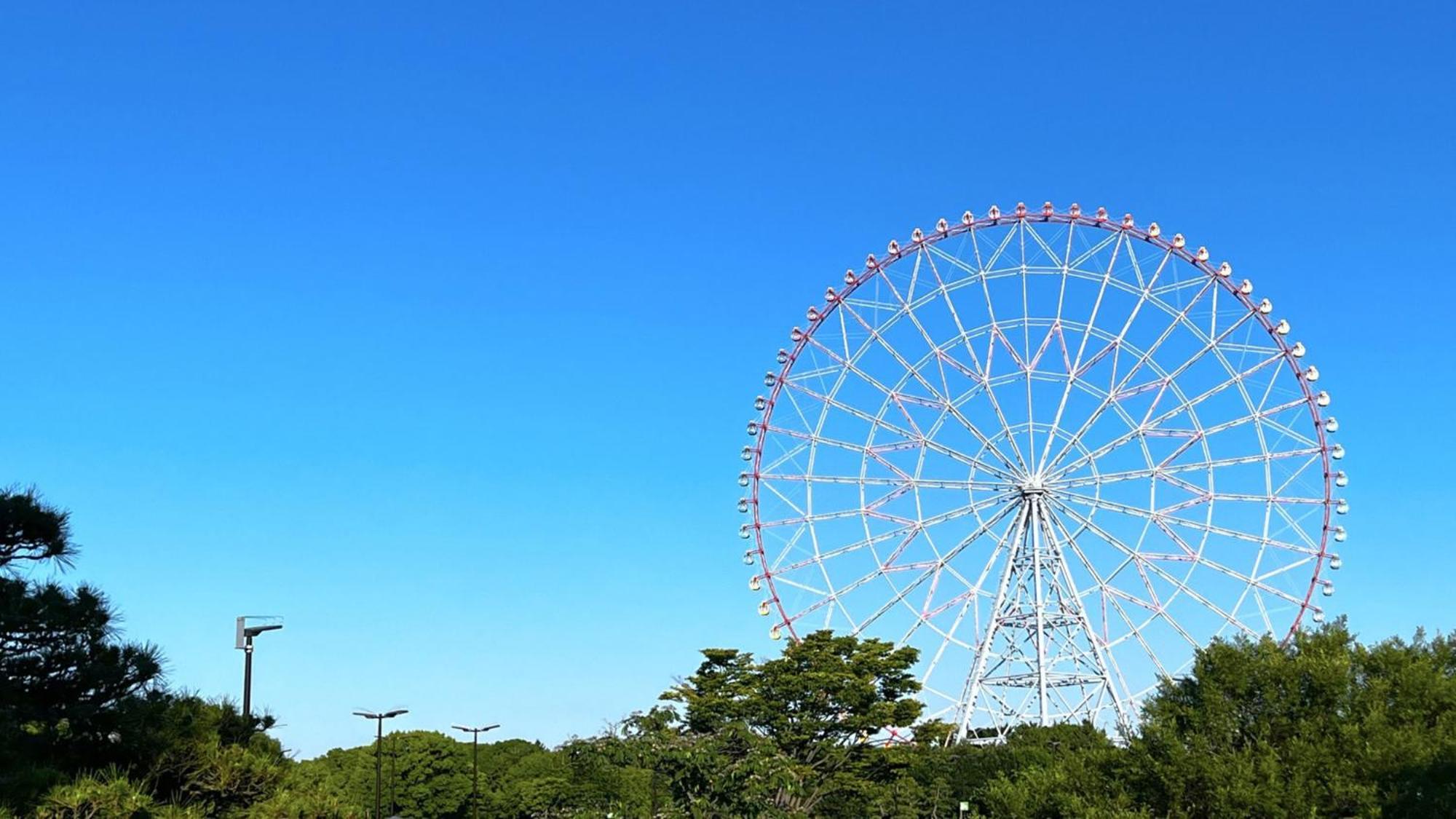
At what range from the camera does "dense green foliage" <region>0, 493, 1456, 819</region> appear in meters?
13.9

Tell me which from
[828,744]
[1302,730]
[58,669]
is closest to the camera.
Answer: [58,669]

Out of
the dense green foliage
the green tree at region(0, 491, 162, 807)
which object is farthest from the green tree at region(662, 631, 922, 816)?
the green tree at region(0, 491, 162, 807)

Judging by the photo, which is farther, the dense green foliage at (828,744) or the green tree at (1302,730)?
the green tree at (1302,730)

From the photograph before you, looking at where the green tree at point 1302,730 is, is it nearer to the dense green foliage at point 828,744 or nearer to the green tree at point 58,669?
the dense green foliage at point 828,744

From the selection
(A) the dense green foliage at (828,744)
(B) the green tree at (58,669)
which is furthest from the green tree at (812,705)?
(B) the green tree at (58,669)

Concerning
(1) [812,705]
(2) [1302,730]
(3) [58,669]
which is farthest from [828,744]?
(3) [58,669]

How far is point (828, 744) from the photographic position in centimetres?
6031

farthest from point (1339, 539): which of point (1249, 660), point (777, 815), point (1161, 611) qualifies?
point (777, 815)

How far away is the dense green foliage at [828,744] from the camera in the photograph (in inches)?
547

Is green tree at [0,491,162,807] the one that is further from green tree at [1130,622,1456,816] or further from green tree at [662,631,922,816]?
green tree at [662,631,922,816]

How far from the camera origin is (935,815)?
60.8 meters

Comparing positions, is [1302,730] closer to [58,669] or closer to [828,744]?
[58,669]

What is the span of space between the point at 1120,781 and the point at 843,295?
92.4 feet

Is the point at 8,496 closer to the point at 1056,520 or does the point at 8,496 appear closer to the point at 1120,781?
the point at 1120,781
